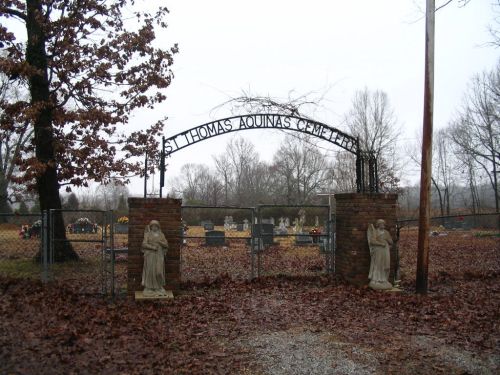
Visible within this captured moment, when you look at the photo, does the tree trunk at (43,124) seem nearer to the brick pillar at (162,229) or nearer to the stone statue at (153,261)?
the brick pillar at (162,229)

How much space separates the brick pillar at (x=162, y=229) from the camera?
919cm

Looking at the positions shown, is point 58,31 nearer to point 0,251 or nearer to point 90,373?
point 0,251

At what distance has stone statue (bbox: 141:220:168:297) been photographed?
886cm

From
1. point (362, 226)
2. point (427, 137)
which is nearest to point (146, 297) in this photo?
point (362, 226)

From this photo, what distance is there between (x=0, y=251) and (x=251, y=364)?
37.4 feet

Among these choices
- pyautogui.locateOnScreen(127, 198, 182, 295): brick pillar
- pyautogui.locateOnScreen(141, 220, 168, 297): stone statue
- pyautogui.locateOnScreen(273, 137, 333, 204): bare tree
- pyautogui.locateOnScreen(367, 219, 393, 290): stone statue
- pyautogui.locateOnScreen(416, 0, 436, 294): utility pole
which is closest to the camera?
pyautogui.locateOnScreen(141, 220, 168, 297): stone statue

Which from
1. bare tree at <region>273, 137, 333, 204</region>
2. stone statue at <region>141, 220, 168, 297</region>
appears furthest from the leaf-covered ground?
bare tree at <region>273, 137, 333, 204</region>

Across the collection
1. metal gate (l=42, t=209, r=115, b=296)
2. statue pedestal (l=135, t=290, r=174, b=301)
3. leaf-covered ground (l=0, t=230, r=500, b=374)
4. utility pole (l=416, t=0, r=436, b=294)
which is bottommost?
leaf-covered ground (l=0, t=230, r=500, b=374)

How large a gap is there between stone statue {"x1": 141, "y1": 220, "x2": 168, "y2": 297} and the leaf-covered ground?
0.31 metres

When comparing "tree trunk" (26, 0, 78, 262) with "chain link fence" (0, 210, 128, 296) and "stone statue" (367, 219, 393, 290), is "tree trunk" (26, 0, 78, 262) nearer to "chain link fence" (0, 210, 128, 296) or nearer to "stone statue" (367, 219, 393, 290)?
"chain link fence" (0, 210, 128, 296)

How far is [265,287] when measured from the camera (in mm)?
10211

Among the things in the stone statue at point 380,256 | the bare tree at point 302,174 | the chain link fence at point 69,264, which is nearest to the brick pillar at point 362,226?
the stone statue at point 380,256

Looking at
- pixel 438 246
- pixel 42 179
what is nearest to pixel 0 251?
pixel 42 179

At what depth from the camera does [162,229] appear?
9.30m
